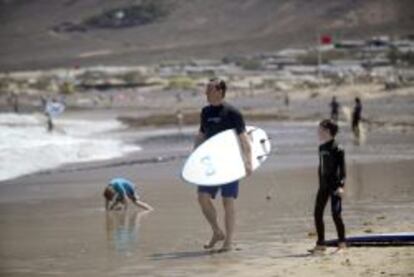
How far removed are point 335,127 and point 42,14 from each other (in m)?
145

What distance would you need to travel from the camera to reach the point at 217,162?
1070 centimetres

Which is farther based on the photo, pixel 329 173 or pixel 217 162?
pixel 217 162

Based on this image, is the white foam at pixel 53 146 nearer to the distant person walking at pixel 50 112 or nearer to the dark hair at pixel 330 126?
the distant person walking at pixel 50 112

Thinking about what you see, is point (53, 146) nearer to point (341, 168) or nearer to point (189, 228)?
point (189, 228)

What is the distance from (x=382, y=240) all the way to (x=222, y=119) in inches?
69.0

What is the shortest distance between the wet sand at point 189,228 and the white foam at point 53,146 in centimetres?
458

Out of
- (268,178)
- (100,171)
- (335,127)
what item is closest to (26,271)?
(335,127)

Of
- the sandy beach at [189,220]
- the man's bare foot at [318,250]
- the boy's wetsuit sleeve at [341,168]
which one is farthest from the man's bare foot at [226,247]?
the boy's wetsuit sleeve at [341,168]

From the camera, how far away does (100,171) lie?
21484mm

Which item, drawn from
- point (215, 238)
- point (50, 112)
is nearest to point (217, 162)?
point (215, 238)

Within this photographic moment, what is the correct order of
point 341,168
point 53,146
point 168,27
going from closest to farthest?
point 341,168 < point 53,146 < point 168,27

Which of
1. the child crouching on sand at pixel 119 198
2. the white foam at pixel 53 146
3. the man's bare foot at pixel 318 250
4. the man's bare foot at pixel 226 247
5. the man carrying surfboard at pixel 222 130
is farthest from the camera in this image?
the white foam at pixel 53 146

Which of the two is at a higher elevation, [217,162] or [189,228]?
[217,162]

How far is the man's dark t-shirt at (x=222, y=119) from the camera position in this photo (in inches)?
416
